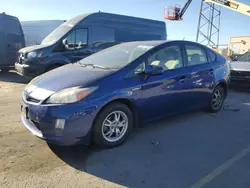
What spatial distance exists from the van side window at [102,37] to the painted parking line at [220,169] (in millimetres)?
6414

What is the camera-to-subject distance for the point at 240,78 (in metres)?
8.51

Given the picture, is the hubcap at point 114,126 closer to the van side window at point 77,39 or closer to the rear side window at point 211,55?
the rear side window at point 211,55

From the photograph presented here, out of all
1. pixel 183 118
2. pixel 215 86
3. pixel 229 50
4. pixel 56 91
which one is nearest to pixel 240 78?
pixel 215 86

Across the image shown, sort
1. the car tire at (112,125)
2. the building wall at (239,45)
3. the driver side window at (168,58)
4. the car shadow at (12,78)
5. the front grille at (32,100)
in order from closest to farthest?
1. the front grille at (32,100)
2. the car tire at (112,125)
3. the driver side window at (168,58)
4. the car shadow at (12,78)
5. the building wall at (239,45)

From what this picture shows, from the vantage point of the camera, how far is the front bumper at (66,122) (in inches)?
134

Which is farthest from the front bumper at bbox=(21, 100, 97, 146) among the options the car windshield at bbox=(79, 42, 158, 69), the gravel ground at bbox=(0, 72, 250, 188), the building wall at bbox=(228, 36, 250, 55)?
the building wall at bbox=(228, 36, 250, 55)

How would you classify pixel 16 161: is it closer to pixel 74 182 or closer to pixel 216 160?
pixel 74 182

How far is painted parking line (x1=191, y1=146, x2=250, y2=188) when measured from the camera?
3094mm

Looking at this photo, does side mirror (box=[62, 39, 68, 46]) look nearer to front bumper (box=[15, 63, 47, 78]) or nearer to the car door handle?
front bumper (box=[15, 63, 47, 78])

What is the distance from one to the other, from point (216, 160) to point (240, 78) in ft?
18.3

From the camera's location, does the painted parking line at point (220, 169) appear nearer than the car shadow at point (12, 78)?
Yes

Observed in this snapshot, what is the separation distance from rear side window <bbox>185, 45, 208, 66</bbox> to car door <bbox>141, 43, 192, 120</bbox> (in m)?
0.23

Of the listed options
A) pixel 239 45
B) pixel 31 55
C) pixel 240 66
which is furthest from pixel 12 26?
pixel 239 45

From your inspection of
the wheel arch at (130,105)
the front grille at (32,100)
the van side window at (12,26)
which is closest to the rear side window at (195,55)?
the wheel arch at (130,105)
